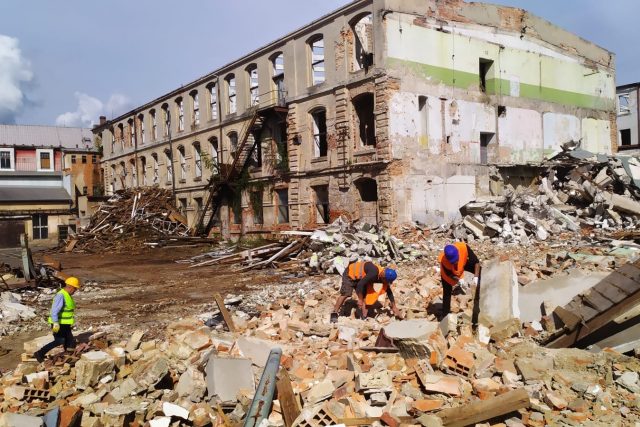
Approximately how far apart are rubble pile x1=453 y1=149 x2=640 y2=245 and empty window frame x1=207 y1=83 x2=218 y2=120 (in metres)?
16.0

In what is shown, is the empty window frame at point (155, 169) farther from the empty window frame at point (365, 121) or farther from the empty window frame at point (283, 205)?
the empty window frame at point (365, 121)

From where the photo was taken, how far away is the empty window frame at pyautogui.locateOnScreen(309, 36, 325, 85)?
21.8 m

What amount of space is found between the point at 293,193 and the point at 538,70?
44.7 ft

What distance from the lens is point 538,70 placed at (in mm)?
23984

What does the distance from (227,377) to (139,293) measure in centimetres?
884

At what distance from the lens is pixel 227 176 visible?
2645cm

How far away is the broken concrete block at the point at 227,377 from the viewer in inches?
222

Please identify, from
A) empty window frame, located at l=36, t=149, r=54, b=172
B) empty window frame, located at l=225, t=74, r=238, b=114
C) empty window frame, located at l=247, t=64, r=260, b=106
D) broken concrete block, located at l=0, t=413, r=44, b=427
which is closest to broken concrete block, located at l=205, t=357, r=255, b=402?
broken concrete block, located at l=0, t=413, r=44, b=427

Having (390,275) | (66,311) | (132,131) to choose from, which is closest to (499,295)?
(390,275)

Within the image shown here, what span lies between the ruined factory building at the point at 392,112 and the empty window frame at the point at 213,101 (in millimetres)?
92

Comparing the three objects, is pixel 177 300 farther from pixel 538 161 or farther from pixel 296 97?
pixel 538 161

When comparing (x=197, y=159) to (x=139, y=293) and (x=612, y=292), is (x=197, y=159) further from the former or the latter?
(x=612, y=292)

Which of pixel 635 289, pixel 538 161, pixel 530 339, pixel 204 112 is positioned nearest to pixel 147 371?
pixel 530 339

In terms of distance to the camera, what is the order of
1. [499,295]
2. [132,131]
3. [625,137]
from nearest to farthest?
[499,295]
[132,131]
[625,137]
